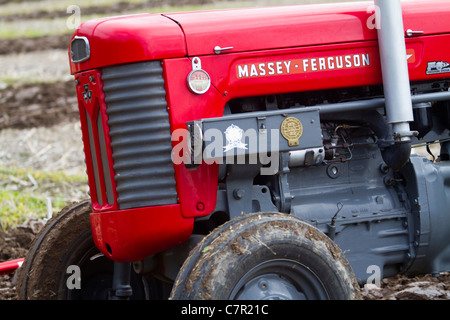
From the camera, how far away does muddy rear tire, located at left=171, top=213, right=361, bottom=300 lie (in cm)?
376

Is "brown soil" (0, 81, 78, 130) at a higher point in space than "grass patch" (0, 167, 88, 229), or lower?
higher

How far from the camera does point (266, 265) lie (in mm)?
3916

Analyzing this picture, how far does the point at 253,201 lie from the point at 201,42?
33.6 inches

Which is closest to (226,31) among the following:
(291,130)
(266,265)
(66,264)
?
(291,130)

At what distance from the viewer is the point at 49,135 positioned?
1055 cm

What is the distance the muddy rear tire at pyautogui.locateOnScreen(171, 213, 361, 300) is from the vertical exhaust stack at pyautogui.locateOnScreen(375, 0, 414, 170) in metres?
0.81

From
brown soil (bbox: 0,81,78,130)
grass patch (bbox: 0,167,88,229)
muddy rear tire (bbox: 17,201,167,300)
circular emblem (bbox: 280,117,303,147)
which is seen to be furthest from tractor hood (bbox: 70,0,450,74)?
brown soil (bbox: 0,81,78,130)

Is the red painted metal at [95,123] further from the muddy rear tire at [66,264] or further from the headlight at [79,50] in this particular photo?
the muddy rear tire at [66,264]

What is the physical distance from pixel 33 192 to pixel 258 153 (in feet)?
15.7

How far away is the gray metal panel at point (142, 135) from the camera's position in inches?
159

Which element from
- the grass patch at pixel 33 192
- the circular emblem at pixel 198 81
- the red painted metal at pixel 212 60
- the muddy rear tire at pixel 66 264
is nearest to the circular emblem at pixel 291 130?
the red painted metal at pixel 212 60

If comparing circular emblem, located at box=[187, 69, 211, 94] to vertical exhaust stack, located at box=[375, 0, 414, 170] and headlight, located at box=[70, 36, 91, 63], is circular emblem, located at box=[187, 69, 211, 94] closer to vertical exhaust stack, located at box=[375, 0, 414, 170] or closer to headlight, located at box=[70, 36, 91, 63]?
headlight, located at box=[70, 36, 91, 63]
